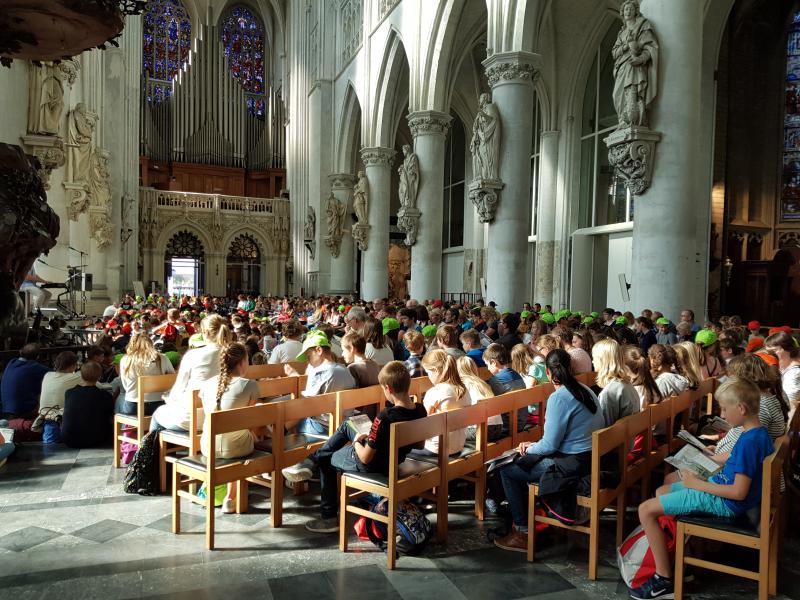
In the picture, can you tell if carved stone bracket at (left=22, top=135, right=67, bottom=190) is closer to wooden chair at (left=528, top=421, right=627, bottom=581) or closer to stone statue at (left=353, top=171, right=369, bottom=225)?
wooden chair at (left=528, top=421, right=627, bottom=581)

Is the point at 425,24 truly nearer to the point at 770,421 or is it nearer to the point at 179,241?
the point at 770,421

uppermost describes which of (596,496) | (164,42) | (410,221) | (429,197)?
(164,42)

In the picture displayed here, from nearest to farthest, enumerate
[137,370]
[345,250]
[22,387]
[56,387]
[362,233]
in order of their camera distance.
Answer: [137,370] → [56,387] → [22,387] → [362,233] → [345,250]

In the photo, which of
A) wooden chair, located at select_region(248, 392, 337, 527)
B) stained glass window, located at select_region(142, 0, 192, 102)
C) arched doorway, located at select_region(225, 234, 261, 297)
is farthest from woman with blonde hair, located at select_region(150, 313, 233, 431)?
stained glass window, located at select_region(142, 0, 192, 102)

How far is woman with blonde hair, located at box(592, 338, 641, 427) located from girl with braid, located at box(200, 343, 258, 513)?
2317 millimetres

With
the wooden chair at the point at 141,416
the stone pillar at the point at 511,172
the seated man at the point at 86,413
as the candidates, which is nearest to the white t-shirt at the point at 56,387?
the seated man at the point at 86,413

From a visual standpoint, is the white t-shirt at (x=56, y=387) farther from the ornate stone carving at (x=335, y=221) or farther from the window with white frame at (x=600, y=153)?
the ornate stone carving at (x=335, y=221)

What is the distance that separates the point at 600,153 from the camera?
17828 mm

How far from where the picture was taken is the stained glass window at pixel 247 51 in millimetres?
39000

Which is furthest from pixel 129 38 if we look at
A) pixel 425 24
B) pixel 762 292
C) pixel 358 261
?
pixel 762 292

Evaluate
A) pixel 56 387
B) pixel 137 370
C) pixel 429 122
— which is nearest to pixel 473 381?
pixel 137 370

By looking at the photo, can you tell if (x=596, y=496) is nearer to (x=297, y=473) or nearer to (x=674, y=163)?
(x=297, y=473)

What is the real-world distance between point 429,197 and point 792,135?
33.5ft

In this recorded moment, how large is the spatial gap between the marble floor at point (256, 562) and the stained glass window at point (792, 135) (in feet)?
54.4
